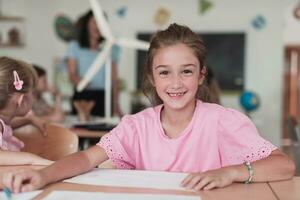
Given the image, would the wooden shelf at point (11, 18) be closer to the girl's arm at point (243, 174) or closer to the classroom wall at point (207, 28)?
the classroom wall at point (207, 28)

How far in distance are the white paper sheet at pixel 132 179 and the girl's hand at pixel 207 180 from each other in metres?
0.02

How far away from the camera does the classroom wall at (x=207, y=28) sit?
18.2 feet

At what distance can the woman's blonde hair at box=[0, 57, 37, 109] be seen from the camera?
54.9 inches

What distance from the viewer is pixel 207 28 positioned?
18.3ft

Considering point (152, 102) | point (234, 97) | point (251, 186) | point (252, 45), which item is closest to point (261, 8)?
point (252, 45)

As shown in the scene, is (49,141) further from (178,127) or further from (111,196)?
(111,196)

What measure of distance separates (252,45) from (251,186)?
4.75 meters

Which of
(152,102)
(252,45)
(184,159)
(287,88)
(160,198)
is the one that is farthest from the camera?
(287,88)

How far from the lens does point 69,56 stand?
3.12 meters

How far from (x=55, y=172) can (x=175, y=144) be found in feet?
1.31

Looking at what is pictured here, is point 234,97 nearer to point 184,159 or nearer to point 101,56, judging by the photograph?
point 101,56

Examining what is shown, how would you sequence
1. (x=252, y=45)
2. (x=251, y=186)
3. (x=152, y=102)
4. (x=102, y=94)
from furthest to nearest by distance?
1. (x=252, y=45)
2. (x=102, y=94)
3. (x=152, y=102)
4. (x=251, y=186)

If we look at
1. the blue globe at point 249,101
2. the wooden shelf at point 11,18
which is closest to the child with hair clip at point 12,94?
the blue globe at point 249,101

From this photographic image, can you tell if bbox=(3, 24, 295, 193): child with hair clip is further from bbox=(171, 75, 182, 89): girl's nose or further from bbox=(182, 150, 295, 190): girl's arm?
bbox=(182, 150, 295, 190): girl's arm
